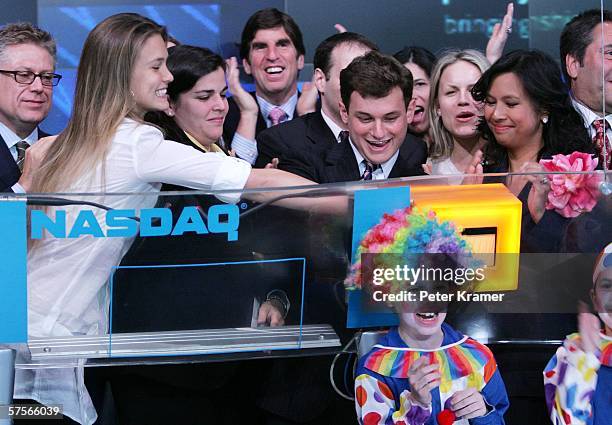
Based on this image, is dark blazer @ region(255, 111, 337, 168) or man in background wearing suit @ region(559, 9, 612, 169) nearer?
man in background wearing suit @ region(559, 9, 612, 169)

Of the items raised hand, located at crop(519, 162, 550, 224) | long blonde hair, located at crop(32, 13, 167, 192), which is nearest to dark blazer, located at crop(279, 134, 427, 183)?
long blonde hair, located at crop(32, 13, 167, 192)

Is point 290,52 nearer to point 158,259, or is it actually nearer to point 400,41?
point 400,41

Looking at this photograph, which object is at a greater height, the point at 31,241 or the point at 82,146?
the point at 82,146

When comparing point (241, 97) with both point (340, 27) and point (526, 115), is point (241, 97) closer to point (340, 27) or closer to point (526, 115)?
point (340, 27)

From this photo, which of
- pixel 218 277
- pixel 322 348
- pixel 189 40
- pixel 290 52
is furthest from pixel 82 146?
pixel 189 40

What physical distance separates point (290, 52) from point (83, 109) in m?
1.76

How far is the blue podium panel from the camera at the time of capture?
227 cm

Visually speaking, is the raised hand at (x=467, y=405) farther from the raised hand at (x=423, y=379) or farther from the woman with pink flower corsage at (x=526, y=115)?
the woman with pink flower corsage at (x=526, y=115)

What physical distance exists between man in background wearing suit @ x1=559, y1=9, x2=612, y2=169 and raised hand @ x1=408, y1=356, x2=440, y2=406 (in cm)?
98

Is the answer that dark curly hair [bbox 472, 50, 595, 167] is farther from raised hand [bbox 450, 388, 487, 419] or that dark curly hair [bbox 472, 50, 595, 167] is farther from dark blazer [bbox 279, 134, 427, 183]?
raised hand [bbox 450, 388, 487, 419]

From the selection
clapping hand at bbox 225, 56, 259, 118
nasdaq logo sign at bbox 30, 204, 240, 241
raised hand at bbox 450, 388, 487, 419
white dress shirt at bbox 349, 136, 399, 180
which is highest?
clapping hand at bbox 225, 56, 259, 118

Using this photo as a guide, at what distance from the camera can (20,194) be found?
231cm

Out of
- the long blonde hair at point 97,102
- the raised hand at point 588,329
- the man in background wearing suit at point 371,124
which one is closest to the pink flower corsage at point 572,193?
the raised hand at point 588,329

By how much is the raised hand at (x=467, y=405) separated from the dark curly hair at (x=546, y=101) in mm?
936
